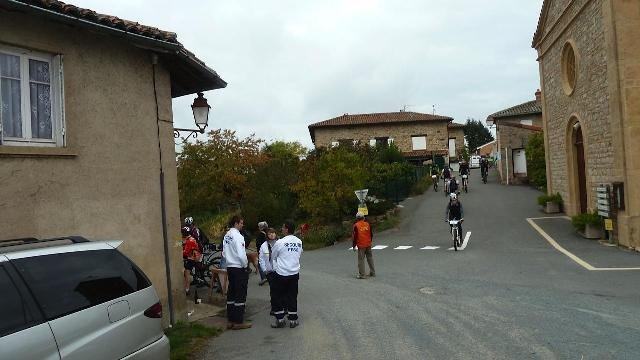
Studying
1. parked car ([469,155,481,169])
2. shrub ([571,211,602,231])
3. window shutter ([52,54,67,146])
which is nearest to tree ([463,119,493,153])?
parked car ([469,155,481,169])

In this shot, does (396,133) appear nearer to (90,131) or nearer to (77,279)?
(90,131)

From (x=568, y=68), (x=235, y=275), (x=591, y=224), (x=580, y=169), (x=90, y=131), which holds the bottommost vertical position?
(x=591, y=224)

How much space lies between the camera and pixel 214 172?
33938 millimetres

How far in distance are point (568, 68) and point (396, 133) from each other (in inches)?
1331

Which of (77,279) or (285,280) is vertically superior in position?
(77,279)

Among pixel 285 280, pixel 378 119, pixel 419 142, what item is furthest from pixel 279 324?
pixel 419 142

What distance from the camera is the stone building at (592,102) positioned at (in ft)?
48.5

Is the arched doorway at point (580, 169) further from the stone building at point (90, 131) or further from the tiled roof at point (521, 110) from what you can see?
the tiled roof at point (521, 110)

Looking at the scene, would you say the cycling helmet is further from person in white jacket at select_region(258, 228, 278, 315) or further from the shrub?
the shrub

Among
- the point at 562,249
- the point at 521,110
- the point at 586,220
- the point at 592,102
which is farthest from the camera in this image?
the point at 521,110

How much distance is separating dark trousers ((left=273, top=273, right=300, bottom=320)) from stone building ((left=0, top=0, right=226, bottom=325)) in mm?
1702

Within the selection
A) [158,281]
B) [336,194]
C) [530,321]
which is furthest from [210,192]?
[530,321]

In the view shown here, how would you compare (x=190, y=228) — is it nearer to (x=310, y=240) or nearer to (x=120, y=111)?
(x=120, y=111)

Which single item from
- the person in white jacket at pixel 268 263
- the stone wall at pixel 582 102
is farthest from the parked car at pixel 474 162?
the person in white jacket at pixel 268 263
